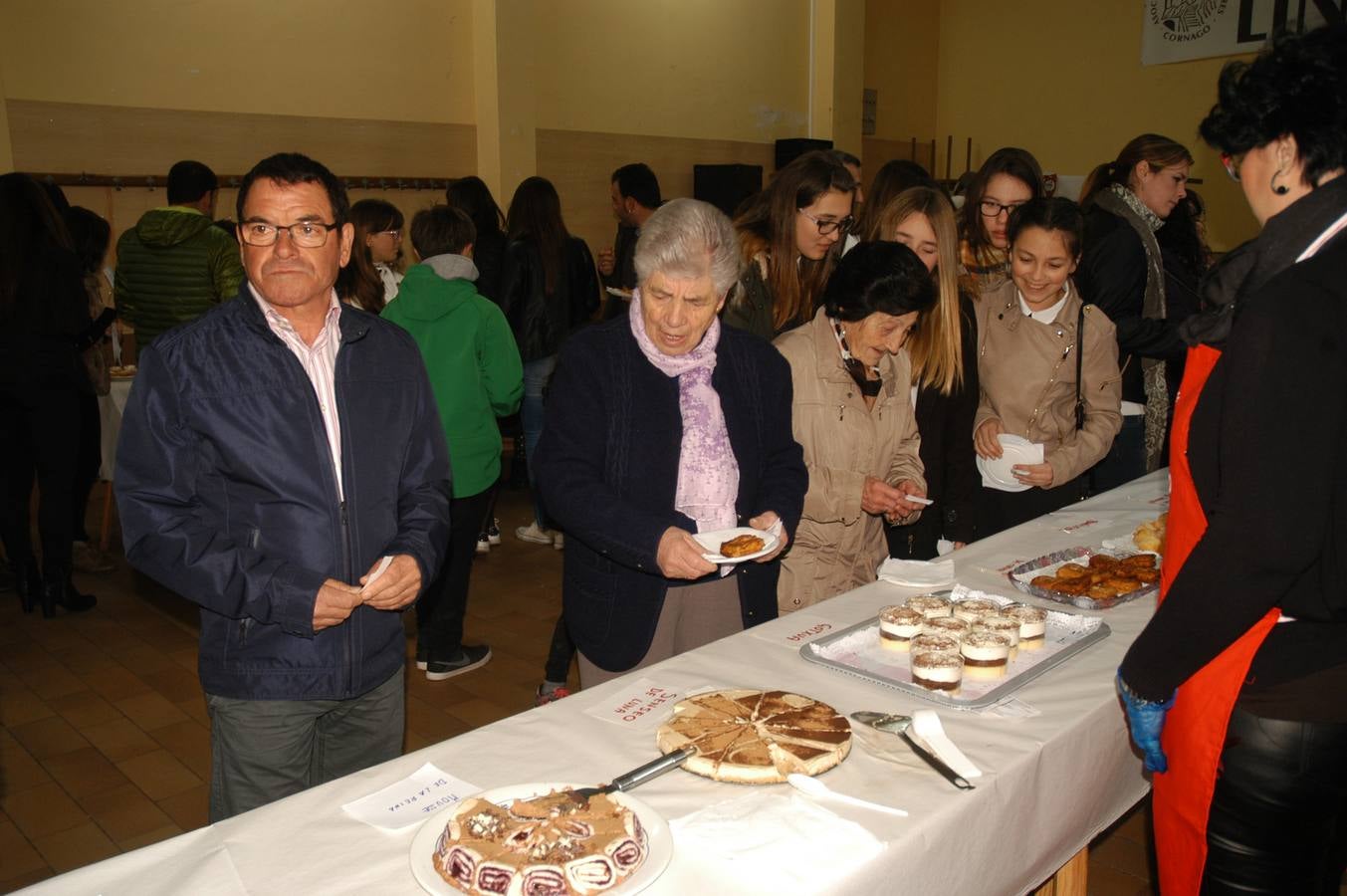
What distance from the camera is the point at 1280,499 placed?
4.23 ft

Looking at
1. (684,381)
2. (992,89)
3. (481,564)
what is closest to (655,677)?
(684,381)

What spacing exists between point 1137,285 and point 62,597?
173 inches

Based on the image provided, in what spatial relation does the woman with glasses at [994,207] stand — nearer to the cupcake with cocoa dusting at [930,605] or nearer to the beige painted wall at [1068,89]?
the cupcake with cocoa dusting at [930,605]

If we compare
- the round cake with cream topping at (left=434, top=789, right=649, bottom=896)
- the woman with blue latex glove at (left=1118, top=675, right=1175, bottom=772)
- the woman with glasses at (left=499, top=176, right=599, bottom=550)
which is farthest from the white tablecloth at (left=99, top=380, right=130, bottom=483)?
the woman with blue latex glove at (left=1118, top=675, right=1175, bottom=772)

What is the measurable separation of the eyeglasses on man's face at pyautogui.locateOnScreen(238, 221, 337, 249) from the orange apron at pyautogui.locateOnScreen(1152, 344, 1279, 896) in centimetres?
141

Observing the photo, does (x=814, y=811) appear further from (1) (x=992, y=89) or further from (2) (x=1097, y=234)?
(1) (x=992, y=89)

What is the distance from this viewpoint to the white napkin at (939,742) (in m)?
1.44

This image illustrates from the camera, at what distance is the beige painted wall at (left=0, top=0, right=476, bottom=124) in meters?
5.27

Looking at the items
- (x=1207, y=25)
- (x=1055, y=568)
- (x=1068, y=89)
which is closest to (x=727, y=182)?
(x=1068, y=89)

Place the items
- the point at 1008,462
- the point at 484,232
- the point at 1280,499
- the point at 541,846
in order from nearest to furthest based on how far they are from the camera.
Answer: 1. the point at 541,846
2. the point at 1280,499
3. the point at 1008,462
4. the point at 484,232

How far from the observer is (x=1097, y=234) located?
3.61m

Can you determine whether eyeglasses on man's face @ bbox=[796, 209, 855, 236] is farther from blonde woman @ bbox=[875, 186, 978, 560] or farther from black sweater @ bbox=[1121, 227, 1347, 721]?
black sweater @ bbox=[1121, 227, 1347, 721]

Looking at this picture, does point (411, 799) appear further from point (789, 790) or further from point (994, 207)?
point (994, 207)

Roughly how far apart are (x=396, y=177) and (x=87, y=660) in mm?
3728
